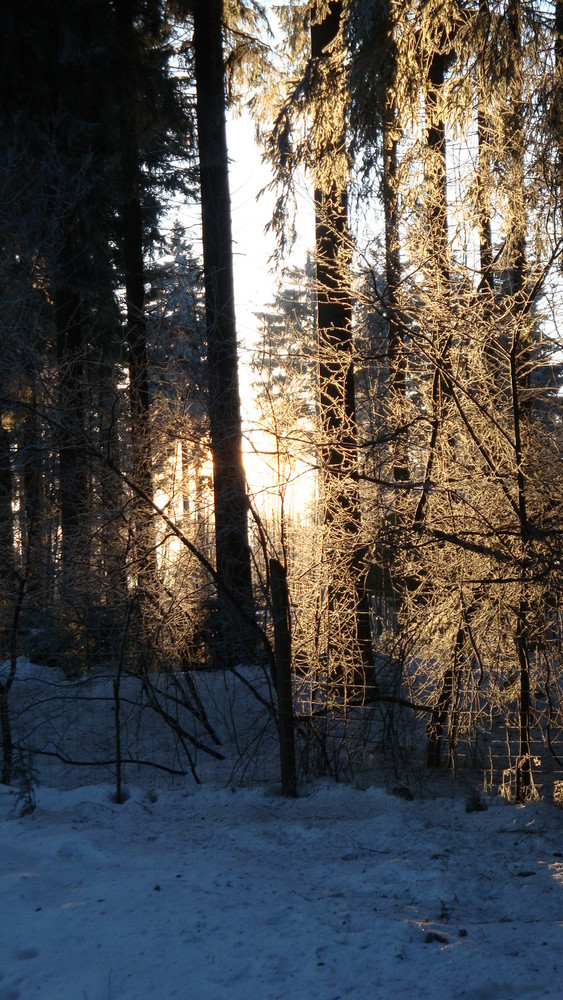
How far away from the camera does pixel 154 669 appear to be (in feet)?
21.4

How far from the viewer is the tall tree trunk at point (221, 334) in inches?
248

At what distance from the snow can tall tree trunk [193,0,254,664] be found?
156cm

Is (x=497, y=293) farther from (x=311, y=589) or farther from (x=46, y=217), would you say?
(x=46, y=217)

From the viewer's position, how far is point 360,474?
18.9ft

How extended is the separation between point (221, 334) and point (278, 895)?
4.73 m

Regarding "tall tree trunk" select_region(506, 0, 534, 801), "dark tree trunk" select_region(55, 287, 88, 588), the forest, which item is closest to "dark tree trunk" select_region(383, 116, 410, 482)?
the forest

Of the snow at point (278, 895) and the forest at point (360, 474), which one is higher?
the forest at point (360, 474)

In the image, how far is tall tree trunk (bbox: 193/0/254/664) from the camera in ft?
20.7

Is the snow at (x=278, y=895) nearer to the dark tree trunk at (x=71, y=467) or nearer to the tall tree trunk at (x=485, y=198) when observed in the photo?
the dark tree trunk at (x=71, y=467)

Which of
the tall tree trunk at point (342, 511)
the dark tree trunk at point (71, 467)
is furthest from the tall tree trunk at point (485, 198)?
the dark tree trunk at point (71, 467)

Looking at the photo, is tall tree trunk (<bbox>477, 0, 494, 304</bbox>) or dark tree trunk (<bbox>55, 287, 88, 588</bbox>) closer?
tall tree trunk (<bbox>477, 0, 494, 304</bbox>)

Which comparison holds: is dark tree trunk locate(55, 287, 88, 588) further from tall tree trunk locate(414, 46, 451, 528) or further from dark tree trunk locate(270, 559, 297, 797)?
tall tree trunk locate(414, 46, 451, 528)

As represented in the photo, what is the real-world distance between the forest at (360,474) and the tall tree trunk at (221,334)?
48mm

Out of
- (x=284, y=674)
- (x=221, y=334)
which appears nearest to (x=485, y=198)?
(x=221, y=334)
